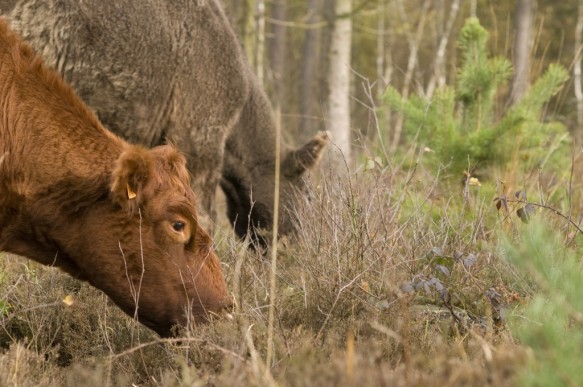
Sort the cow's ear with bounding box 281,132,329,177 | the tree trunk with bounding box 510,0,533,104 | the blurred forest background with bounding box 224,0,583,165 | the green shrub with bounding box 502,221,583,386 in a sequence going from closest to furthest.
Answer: the green shrub with bounding box 502,221,583,386 → the cow's ear with bounding box 281,132,329,177 → the blurred forest background with bounding box 224,0,583,165 → the tree trunk with bounding box 510,0,533,104

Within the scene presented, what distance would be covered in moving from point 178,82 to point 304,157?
1.67m

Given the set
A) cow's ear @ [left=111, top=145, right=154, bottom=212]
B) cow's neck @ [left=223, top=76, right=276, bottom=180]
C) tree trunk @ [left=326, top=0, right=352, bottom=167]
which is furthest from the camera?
tree trunk @ [left=326, top=0, right=352, bottom=167]

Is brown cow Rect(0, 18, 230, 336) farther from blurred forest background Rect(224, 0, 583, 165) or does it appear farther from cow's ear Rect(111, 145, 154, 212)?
blurred forest background Rect(224, 0, 583, 165)

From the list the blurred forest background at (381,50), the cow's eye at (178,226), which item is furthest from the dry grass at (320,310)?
the blurred forest background at (381,50)

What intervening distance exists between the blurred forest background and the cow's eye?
2157 mm

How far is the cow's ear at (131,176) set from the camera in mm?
4176

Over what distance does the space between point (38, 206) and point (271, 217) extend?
13.4ft

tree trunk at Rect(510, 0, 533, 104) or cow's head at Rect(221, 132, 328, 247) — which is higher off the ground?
tree trunk at Rect(510, 0, 533, 104)

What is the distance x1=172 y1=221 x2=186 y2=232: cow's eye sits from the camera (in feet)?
14.5

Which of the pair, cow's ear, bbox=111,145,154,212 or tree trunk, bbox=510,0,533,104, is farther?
tree trunk, bbox=510,0,533,104

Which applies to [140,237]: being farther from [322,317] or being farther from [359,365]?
[359,365]

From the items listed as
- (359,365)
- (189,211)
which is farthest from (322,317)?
(359,365)

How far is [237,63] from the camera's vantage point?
25.1 ft

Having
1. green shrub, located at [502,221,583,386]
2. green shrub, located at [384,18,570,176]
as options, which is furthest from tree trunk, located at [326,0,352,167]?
green shrub, located at [502,221,583,386]
